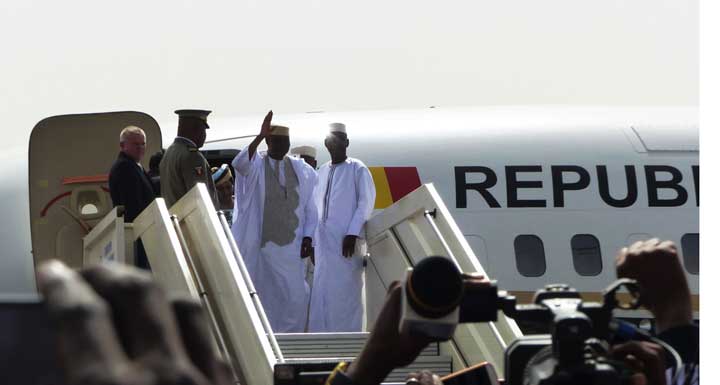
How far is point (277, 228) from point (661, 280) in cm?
607

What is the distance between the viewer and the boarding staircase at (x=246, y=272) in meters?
5.22

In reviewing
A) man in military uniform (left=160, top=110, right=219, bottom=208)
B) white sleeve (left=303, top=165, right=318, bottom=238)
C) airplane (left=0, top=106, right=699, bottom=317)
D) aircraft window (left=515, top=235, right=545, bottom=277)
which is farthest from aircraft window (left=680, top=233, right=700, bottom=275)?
man in military uniform (left=160, top=110, right=219, bottom=208)

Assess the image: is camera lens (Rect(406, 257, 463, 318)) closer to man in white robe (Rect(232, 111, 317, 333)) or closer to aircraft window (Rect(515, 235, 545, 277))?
man in white robe (Rect(232, 111, 317, 333))

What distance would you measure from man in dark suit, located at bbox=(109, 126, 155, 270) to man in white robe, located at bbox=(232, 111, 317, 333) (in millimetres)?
1012

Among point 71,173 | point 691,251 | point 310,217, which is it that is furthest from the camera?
point 691,251

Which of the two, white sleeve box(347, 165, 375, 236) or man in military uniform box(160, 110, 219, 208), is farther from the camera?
white sleeve box(347, 165, 375, 236)

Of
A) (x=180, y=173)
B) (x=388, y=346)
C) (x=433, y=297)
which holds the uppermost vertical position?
(x=433, y=297)

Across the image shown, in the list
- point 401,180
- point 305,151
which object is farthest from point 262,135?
point 401,180

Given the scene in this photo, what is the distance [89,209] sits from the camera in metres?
7.70

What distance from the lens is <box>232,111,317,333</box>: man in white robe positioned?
821 centimetres

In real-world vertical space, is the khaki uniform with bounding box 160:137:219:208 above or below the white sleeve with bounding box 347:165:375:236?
above

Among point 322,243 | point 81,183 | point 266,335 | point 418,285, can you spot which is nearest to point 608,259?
point 322,243

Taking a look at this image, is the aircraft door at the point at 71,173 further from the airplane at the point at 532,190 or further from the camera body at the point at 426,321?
the camera body at the point at 426,321

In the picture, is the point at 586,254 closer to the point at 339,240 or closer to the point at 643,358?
the point at 339,240
